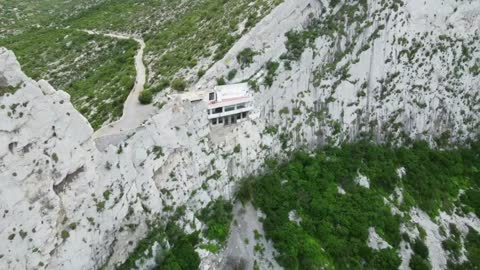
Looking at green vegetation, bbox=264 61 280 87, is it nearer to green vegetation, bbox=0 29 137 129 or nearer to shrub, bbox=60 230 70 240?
green vegetation, bbox=0 29 137 129

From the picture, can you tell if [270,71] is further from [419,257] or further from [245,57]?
[419,257]

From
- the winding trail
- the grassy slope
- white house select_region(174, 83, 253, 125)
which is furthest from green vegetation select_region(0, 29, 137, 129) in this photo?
white house select_region(174, 83, 253, 125)

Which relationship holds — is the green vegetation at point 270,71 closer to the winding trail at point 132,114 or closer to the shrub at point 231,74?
the shrub at point 231,74

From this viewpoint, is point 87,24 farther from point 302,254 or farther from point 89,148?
point 302,254

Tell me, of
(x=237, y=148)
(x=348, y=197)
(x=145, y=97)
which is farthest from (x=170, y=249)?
(x=348, y=197)

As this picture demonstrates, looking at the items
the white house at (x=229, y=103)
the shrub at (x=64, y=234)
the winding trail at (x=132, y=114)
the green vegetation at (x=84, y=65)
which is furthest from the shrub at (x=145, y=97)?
the shrub at (x=64, y=234)

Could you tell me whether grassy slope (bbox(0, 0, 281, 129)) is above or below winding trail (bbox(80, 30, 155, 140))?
above
